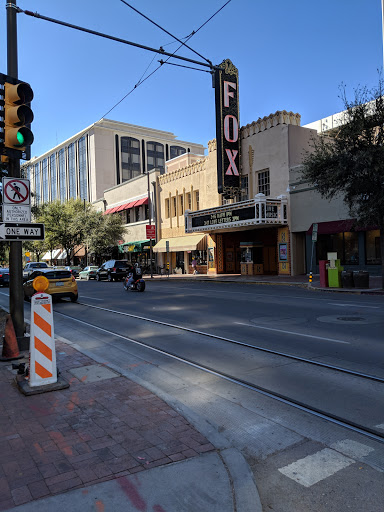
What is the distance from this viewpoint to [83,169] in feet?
225

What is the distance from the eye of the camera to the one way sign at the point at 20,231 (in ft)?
21.5

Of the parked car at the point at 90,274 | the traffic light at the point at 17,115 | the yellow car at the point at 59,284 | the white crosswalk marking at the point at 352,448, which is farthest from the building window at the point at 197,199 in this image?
the white crosswalk marking at the point at 352,448

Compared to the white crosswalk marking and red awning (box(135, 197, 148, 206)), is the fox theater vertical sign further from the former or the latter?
the white crosswalk marking

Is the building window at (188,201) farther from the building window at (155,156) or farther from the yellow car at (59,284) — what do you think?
the building window at (155,156)

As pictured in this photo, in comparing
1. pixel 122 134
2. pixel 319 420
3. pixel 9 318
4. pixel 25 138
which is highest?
pixel 122 134

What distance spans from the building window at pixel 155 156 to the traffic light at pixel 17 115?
68965 mm

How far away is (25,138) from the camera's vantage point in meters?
6.39

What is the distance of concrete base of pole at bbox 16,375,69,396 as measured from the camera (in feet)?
17.2

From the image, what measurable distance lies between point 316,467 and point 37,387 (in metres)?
3.60

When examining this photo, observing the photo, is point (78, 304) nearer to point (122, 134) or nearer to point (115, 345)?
point (115, 345)

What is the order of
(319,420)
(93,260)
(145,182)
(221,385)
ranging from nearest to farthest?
(319,420) → (221,385) → (145,182) → (93,260)

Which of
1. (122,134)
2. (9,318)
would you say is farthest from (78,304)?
(122,134)

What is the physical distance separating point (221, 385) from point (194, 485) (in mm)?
2590

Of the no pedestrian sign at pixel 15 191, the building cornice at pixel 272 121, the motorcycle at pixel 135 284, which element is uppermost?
the building cornice at pixel 272 121
